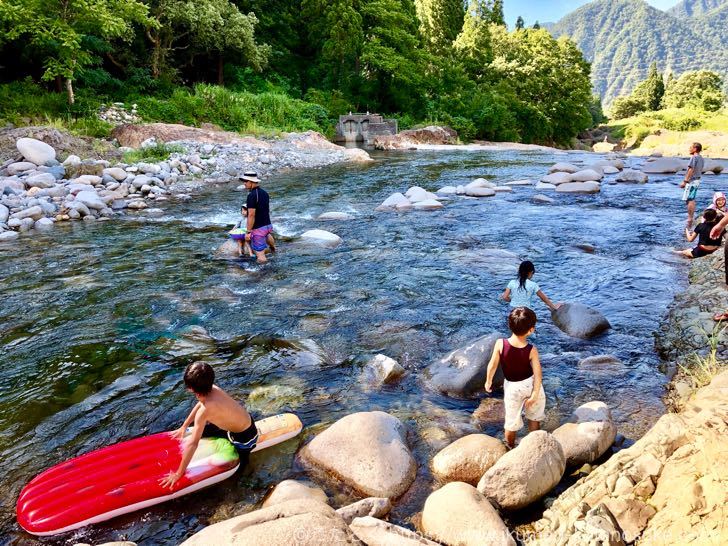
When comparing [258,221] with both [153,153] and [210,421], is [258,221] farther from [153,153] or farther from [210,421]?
[153,153]

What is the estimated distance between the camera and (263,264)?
321 inches

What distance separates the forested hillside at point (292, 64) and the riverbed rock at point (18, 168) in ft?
16.8

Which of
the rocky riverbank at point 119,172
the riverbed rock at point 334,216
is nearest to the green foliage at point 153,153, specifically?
the rocky riverbank at point 119,172

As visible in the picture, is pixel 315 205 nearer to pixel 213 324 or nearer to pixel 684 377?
pixel 213 324

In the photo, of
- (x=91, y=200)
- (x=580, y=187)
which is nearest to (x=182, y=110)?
(x=91, y=200)

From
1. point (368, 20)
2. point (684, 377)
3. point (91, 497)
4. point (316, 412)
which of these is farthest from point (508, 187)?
point (368, 20)

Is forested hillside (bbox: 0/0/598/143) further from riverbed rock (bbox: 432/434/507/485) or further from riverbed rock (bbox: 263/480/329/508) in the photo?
riverbed rock (bbox: 432/434/507/485)

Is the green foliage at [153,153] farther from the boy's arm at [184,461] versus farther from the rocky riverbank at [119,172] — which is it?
the boy's arm at [184,461]

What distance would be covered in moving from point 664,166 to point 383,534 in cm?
1831

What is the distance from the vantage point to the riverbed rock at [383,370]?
4727 millimetres

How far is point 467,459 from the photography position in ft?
11.4

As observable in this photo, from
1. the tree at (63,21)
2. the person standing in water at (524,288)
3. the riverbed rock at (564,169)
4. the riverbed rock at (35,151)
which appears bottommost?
the person standing in water at (524,288)

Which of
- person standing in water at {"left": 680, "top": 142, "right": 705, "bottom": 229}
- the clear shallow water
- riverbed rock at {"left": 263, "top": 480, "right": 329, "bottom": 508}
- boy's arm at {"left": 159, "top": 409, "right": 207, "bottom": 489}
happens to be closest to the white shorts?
the clear shallow water

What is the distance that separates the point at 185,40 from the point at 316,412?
2952 cm
